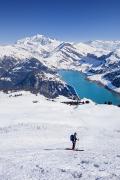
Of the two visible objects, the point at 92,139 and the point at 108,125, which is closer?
the point at 92,139

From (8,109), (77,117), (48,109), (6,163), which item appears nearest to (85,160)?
(6,163)

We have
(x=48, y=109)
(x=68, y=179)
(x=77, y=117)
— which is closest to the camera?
(x=68, y=179)

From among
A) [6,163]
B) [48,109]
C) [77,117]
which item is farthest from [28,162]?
[48,109]

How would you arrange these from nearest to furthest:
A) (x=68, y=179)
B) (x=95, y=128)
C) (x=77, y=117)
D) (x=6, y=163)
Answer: (x=68, y=179)
(x=6, y=163)
(x=95, y=128)
(x=77, y=117)

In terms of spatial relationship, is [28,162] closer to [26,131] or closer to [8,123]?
[26,131]

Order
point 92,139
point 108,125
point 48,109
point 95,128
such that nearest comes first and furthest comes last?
1. point 92,139
2. point 95,128
3. point 108,125
4. point 48,109

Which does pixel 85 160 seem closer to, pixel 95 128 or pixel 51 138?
pixel 51 138
